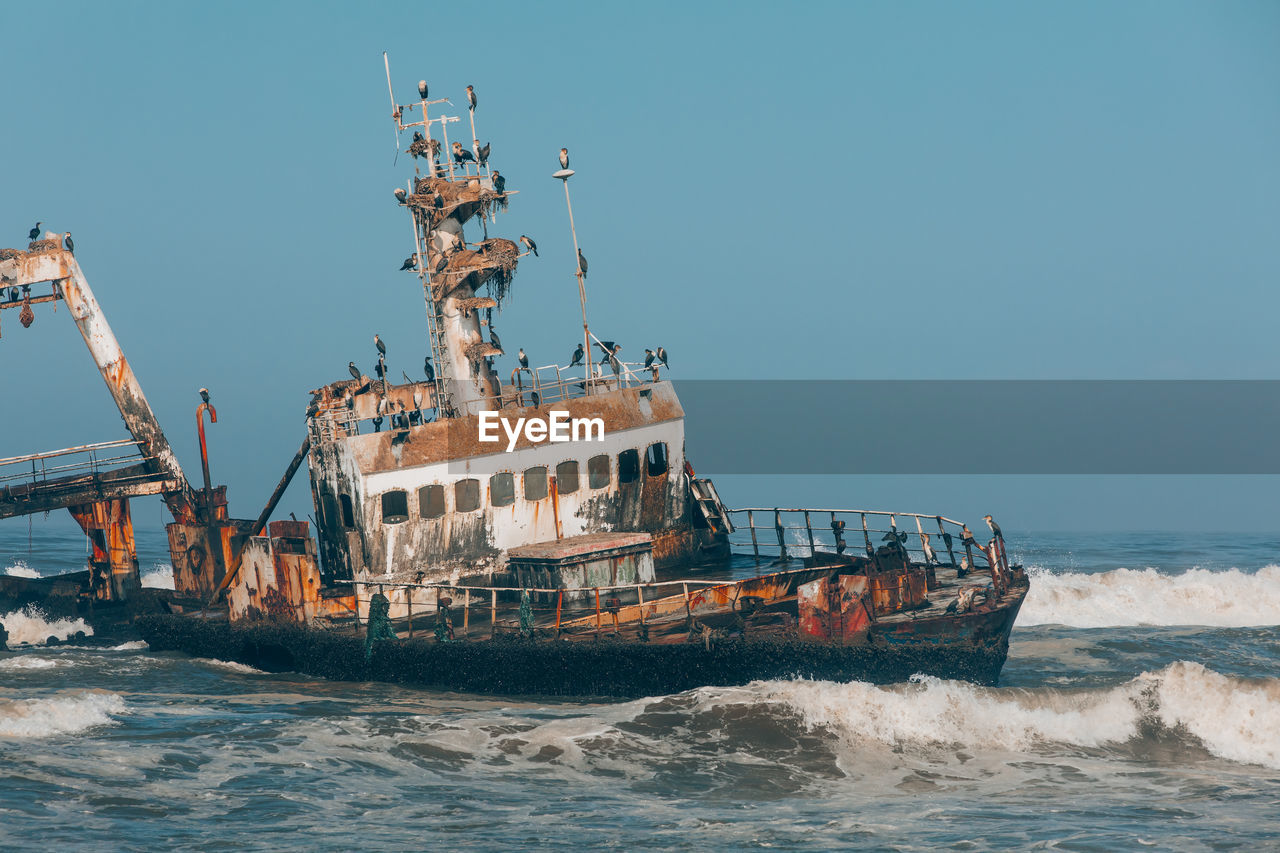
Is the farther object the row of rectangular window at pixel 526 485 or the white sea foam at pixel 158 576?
the white sea foam at pixel 158 576

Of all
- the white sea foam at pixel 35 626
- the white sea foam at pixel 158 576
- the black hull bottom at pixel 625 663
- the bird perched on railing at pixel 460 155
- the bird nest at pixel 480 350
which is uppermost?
the bird perched on railing at pixel 460 155

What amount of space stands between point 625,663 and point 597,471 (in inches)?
205

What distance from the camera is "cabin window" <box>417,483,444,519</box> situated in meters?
23.7

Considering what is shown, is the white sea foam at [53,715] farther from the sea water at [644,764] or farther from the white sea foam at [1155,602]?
the white sea foam at [1155,602]

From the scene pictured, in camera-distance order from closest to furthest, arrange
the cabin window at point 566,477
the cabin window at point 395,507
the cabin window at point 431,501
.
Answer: the cabin window at point 395,507
the cabin window at point 431,501
the cabin window at point 566,477

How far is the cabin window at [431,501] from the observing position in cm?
2369

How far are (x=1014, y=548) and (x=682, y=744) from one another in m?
31.3

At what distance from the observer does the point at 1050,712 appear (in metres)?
20.1

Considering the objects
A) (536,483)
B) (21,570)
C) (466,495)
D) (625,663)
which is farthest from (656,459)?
(21,570)

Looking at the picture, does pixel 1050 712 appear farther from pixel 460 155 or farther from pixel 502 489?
pixel 460 155

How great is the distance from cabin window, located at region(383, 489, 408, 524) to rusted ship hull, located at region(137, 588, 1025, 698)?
2.09 meters

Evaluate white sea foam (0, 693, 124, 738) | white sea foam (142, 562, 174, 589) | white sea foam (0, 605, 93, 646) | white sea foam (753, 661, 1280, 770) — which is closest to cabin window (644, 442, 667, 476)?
white sea foam (753, 661, 1280, 770)

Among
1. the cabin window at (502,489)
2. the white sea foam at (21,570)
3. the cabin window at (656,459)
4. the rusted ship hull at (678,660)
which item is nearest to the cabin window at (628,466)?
the cabin window at (656,459)

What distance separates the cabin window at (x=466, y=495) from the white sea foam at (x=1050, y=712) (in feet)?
22.0
